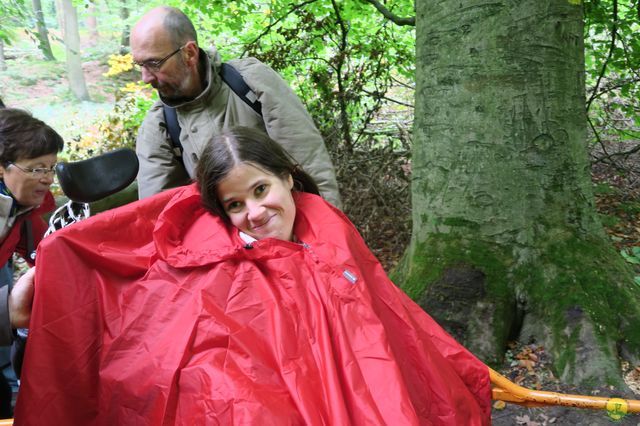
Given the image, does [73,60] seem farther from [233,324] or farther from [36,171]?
[233,324]

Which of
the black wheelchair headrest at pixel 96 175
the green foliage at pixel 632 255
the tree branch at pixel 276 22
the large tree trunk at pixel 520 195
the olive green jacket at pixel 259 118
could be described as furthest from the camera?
the tree branch at pixel 276 22

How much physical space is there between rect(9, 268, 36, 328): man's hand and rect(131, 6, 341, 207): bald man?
44.0 inches

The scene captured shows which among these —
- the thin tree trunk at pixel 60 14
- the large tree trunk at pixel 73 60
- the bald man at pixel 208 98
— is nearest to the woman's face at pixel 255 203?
the bald man at pixel 208 98

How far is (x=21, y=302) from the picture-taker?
170 cm

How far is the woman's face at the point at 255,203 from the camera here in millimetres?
2021

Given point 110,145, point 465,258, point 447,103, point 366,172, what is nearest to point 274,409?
point 465,258

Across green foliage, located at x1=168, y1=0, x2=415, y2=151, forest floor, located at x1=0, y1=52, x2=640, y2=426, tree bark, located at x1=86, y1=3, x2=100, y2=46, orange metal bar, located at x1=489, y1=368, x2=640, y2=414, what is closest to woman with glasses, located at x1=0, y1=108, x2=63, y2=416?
orange metal bar, located at x1=489, y1=368, x2=640, y2=414

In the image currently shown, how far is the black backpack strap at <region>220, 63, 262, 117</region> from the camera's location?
9.02 ft

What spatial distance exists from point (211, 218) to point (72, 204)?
58cm

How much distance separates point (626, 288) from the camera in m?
3.07

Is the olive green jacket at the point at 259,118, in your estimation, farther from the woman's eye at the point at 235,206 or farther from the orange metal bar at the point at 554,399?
the orange metal bar at the point at 554,399

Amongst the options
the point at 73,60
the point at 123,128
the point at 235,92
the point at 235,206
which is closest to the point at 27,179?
the point at 235,206

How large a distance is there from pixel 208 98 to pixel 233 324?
1.43m

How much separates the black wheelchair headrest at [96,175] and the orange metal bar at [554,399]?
1588 millimetres
